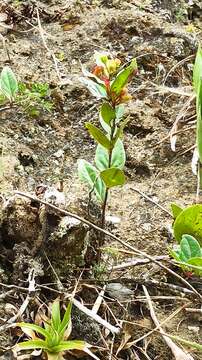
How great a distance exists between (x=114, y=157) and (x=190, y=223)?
8.0 inches

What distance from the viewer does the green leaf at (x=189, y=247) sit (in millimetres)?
1120

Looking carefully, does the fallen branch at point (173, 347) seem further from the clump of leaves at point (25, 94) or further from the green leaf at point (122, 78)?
the clump of leaves at point (25, 94)

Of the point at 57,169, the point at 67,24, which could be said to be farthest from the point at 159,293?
the point at 67,24

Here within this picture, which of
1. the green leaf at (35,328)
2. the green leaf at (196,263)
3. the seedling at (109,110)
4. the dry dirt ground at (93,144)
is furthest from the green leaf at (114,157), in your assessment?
the green leaf at (35,328)

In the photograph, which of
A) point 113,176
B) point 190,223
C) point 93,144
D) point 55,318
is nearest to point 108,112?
point 113,176

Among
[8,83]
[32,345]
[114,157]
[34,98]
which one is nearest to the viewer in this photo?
[32,345]

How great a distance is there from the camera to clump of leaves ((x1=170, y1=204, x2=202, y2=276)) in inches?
43.7

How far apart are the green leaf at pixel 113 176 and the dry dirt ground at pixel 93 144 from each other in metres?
0.11

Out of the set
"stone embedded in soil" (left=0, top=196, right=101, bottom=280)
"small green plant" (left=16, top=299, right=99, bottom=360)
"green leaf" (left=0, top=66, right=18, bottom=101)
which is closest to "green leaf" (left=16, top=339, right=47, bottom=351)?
"small green plant" (left=16, top=299, right=99, bottom=360)

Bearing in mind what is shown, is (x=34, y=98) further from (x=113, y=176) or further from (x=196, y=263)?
(x=196, y=263)

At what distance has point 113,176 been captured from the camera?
1115mm

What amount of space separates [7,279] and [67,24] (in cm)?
115

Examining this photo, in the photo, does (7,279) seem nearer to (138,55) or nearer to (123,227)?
(123,227)

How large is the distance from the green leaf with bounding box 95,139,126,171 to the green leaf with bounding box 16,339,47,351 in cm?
38
